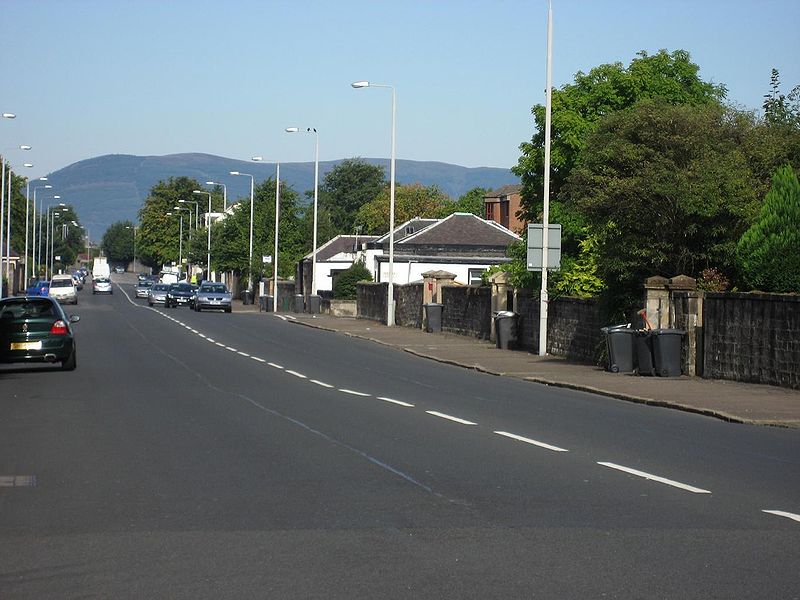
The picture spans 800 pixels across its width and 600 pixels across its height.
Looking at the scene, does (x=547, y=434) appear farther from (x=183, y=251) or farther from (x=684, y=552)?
(x=183, y=251)

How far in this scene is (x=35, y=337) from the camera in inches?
951

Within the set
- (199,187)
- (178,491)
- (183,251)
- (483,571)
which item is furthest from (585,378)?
(199,187)

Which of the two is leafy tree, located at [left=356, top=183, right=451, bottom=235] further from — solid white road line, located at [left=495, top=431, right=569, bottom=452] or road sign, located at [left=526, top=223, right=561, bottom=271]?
solid white road line, located at [left=495, top=431, right=569, bottom=452]

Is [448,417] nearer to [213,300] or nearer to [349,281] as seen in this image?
[349,281]

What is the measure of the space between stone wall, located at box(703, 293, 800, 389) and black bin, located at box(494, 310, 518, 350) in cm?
1184

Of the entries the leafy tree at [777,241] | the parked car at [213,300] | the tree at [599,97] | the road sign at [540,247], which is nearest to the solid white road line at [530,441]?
the leafy tree at [777,241]

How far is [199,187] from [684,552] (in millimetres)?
175137

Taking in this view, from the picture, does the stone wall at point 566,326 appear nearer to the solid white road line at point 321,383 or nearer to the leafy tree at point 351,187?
the solid white road line at point 321,383

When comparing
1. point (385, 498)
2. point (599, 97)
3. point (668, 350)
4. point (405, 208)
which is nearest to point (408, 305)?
point (599, 97)

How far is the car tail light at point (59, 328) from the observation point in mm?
24391

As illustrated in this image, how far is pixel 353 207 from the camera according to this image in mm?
184875

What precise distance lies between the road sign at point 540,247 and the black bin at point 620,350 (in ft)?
19.7

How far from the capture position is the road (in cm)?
706

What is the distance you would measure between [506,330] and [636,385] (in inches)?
526
